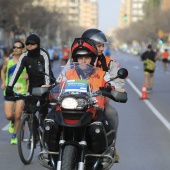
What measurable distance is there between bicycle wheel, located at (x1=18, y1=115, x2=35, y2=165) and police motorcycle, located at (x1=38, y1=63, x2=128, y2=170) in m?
2.38

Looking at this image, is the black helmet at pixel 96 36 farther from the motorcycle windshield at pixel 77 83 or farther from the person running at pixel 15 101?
the person running at pixel 15 101

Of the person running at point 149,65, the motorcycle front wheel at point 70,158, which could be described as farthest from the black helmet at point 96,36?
the person running at point 149,65

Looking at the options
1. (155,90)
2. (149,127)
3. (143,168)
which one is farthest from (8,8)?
(143,168)

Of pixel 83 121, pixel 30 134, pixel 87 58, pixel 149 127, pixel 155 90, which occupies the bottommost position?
pixel 155 90

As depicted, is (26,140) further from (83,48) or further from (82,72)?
(82,72)

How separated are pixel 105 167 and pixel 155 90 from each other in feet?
60.9

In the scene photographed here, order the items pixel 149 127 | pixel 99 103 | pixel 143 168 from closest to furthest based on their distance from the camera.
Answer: pixel 99 103 → pixel 143 168 → pixel 149 127

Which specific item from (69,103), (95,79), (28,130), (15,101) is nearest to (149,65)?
(15,101)

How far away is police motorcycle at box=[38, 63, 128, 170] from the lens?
5500 mm

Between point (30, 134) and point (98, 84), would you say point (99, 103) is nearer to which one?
point (98, 84)

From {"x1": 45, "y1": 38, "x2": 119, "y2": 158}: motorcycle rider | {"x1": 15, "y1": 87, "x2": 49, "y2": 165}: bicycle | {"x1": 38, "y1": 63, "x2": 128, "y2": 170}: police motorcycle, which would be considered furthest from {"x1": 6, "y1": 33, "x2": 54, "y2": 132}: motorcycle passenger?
{"x1": 38, "y1": 63, "x2": 128, "y2": 170}: police motorcycle

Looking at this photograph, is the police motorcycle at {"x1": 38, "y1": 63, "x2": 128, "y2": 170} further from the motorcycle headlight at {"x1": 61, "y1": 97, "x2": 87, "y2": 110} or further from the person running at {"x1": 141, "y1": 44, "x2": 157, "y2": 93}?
the person running at {"x1": 141, "y1": 44, "x2": 157, "y2": 93}

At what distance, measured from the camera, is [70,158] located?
17.7ft

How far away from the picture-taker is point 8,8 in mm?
64000
